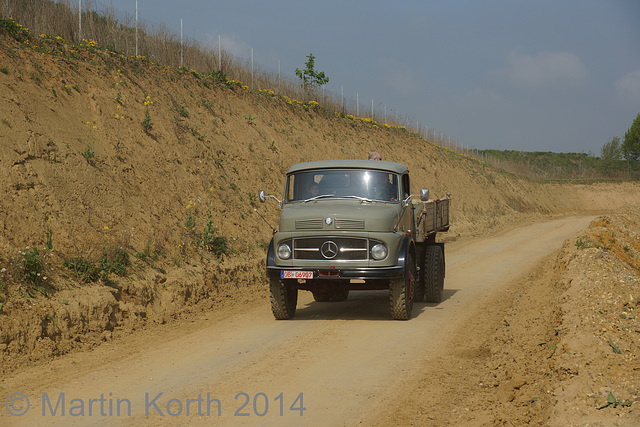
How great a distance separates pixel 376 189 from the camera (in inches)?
440

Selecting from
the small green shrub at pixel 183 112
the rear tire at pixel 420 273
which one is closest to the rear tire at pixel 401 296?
the rear tire at pixel 420 273

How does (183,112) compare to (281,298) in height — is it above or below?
above

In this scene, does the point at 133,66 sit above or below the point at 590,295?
above

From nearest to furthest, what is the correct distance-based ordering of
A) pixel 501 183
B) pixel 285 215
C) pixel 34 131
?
pixel 285 215
pixel 34 131
pixel 501 183

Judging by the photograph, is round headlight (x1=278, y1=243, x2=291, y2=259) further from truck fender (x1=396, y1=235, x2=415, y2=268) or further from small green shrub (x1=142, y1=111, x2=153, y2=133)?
small green shrub (x1=142, y1=111, x2=153, y2=133)

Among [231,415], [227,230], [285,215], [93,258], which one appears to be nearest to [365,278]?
[285,215]

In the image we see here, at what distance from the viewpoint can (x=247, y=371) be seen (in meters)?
7.45

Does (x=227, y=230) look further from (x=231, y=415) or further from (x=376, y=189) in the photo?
(x=231, y=415)

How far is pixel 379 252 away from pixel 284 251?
1.62 meters

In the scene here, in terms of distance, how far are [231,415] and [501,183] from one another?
4988cm

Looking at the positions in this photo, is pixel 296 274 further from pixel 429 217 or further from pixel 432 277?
pixel 429 217

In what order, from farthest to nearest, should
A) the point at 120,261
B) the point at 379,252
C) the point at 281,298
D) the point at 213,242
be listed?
the point at 213,242
the point at 120,261
the point at 281,298
the point at 379,252

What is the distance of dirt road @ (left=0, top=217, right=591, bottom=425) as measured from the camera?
19.8ft

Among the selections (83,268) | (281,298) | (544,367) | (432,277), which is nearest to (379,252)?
(281,298)
